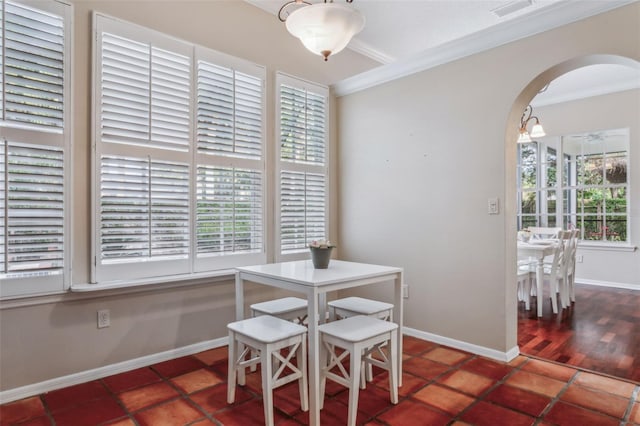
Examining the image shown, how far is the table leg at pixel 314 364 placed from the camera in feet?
6.35

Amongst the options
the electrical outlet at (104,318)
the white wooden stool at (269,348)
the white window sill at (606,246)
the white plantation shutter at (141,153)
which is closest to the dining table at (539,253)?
the white window sill at (606,246)

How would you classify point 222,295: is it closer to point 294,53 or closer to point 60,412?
point 60,412

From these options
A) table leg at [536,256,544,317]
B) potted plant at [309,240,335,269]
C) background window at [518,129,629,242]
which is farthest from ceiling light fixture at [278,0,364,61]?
background window at [518,129,629,242]

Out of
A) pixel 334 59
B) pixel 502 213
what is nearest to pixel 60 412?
pixel 502 213

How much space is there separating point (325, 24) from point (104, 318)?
93.0 inches

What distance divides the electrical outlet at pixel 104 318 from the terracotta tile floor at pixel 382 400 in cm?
37

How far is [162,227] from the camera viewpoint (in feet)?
9.20

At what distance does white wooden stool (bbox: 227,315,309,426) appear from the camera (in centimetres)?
197

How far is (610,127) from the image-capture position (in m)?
5.68

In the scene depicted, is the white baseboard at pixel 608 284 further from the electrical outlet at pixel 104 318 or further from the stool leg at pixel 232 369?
the electrical outlet at pixel 104 318

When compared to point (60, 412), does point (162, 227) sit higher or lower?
higher

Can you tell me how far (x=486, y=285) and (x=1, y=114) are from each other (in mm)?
3446

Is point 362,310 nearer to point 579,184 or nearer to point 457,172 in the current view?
point 457,172

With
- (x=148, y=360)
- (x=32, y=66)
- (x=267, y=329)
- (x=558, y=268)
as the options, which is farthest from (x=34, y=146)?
(x=558, y=268)
